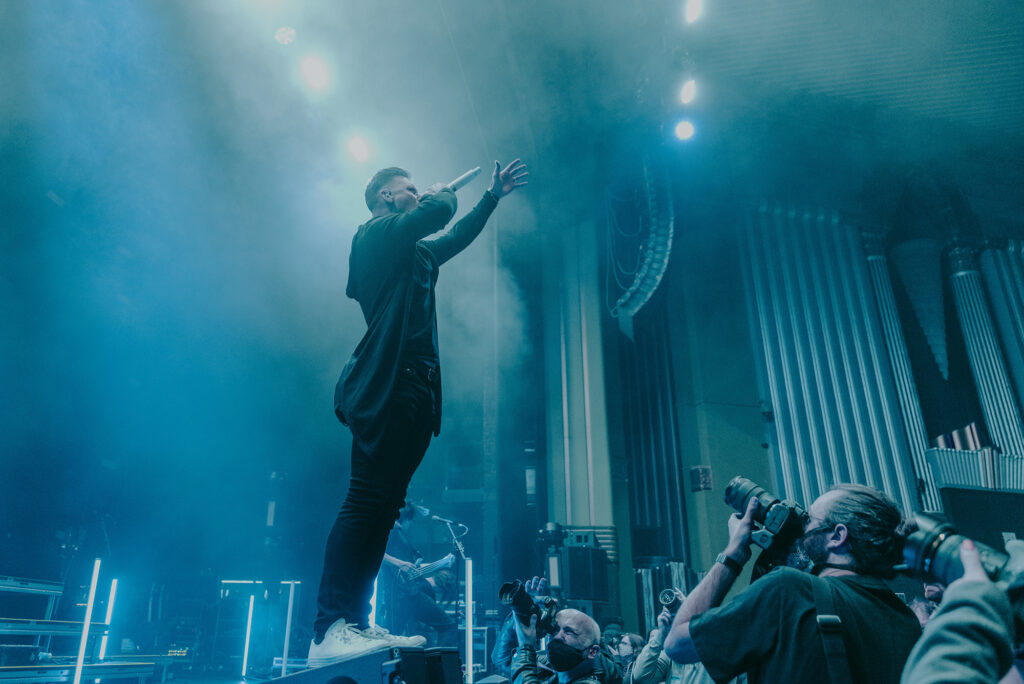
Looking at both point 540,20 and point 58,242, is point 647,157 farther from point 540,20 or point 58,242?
point 58,242

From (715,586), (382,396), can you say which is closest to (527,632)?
(715,586)

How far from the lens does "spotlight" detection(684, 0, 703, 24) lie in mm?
4279

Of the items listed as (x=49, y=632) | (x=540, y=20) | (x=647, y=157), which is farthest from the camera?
(x=647, y=157)

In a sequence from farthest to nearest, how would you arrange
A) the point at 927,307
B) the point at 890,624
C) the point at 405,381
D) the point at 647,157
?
the point at 927,307
the point at 647,157
the point at 405,381
the point at 890,624

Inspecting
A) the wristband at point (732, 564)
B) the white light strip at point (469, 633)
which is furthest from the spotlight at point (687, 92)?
the wristband at point (732, 564)

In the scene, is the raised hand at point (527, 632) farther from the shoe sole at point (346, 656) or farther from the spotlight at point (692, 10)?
the spotlight at point (692, 10)

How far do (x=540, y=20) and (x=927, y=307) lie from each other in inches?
177

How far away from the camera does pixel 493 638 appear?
14.1ft

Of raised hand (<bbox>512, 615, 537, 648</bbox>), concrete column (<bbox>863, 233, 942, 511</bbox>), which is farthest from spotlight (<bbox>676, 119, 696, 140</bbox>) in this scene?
raised hand (<bbox>512, 615, 537, 648</bbox>)

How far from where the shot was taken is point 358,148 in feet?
14.7

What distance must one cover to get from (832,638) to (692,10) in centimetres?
453

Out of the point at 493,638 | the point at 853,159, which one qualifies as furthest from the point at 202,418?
the point at 853,159

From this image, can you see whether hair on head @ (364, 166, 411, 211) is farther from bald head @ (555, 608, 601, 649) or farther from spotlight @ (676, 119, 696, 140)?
spotlight @ (676, 119, 696, 140)

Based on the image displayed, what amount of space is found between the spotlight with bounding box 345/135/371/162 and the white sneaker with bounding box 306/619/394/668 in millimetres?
3912
